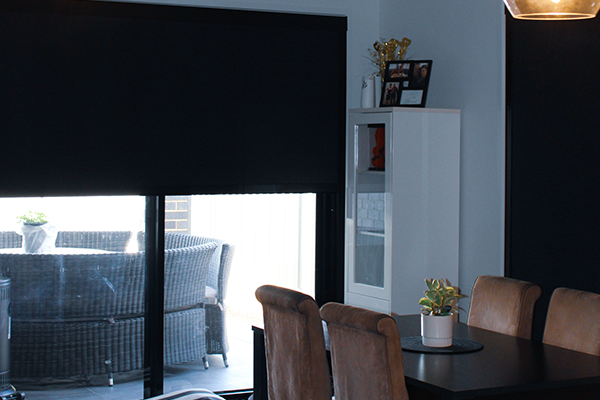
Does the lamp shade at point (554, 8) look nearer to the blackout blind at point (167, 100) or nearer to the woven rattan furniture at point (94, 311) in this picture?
the blackout blind at point (167, 100)

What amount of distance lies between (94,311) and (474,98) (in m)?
2.63

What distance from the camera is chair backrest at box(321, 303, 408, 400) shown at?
8.13 feet

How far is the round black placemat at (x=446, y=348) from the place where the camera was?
9.45 feet

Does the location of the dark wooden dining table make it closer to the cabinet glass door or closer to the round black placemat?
the round black placemat

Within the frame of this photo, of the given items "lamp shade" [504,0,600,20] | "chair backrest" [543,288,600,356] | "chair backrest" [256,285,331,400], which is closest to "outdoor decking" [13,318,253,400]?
"chair backrest" [256,285,331,400]

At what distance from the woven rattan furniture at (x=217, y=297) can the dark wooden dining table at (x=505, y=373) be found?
210cm

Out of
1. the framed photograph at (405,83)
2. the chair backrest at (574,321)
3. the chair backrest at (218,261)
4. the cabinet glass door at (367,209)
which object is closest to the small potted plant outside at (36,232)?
the chair backrest at (218,261)

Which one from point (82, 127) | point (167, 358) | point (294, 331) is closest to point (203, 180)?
point (82, 127)

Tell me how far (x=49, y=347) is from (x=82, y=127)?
1324 mm

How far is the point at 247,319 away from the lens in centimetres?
491

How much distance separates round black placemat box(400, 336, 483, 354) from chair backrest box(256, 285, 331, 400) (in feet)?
1.16

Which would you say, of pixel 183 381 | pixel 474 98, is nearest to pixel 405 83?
pixel 474 98

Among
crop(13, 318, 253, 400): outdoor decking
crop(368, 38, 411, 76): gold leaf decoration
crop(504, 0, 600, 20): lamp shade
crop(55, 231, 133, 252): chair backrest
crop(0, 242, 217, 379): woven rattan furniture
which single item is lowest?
crop(13, 318, 253, 400): outdoor decking

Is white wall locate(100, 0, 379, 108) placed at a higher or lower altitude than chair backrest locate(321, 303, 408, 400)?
higher
